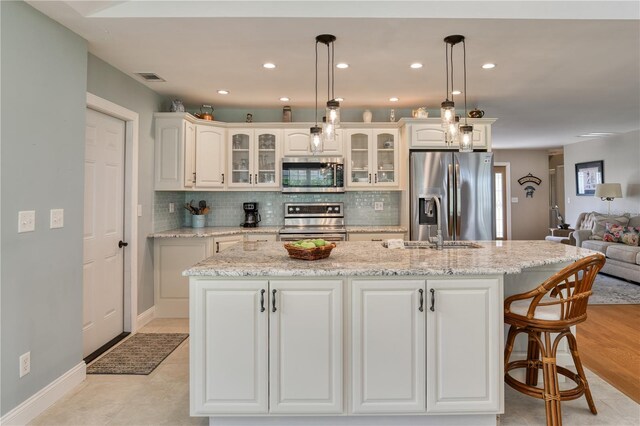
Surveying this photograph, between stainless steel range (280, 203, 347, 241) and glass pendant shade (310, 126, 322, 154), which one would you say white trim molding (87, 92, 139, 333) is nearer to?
stainless steel range (280, 203, 347, 241)

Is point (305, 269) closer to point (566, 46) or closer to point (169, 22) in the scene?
point (169, 22)

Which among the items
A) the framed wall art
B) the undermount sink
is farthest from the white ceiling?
the framed wall art

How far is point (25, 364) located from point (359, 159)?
3.80m

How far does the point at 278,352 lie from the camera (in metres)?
2.12

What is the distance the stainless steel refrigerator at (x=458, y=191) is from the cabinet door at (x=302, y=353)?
2708mm

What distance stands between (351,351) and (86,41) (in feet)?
9.31

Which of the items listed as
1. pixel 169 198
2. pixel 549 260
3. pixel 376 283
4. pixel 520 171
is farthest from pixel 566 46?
pixel 520 171

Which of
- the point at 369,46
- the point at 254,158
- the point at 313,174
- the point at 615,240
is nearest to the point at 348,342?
the point at 369,46

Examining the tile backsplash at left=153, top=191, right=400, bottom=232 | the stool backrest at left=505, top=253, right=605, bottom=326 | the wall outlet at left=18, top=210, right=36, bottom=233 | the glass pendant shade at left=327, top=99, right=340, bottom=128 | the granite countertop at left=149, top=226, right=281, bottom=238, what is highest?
the glass pendant shade at left=327, top=99, right=340, bottom=128

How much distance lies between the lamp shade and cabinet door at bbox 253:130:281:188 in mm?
6088

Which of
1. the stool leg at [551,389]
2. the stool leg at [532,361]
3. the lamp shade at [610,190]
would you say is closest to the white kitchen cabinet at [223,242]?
the stool leg at [532,361]

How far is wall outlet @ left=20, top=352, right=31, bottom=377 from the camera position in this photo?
2295mm

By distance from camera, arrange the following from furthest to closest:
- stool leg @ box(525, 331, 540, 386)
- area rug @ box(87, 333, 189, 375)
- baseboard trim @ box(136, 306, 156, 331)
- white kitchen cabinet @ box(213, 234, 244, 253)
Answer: white kitchen cabinet @ box(213, 234, 244, 253) → baseboard trim @ box(136, 306, 156, 331) → area rug @ box(87, 333, 189, 375) → stool leg @ box(525, 331, 540, 386)

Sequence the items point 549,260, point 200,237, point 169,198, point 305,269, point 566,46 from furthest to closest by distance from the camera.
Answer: point 169,198
point 200,237
point 566,46
point 549,260
point 305,269
